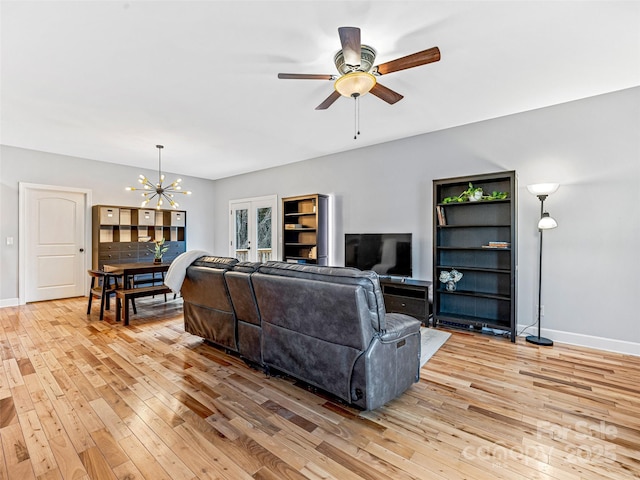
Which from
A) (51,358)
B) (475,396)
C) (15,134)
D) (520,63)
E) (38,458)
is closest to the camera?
(38,458)

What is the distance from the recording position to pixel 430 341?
352cm

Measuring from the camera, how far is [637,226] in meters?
3.11

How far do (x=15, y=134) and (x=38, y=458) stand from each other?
5.02 meters

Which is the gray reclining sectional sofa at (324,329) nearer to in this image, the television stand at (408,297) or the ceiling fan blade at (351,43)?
the ceiling fan blade at (351,43)

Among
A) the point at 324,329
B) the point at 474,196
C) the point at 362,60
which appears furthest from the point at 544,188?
the point at 324,329

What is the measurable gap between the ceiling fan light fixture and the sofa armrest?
1.75m

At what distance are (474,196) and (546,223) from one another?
0.80 meters

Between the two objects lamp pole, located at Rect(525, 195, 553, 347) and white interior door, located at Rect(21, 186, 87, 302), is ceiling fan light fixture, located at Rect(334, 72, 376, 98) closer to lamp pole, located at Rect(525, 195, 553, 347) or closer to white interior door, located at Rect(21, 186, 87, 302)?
lamp pole, located at Rect(525, 195, 553, 347)

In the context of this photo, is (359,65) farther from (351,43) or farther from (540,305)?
(540,305)

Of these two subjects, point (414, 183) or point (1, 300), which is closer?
point (414, 183)

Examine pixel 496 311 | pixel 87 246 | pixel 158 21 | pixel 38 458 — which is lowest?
pixel 38 458

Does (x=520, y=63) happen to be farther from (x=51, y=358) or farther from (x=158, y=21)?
(x=51, y=358)

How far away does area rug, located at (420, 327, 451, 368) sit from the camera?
10.2 feet

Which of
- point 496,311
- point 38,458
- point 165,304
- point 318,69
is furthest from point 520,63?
point 165,304
